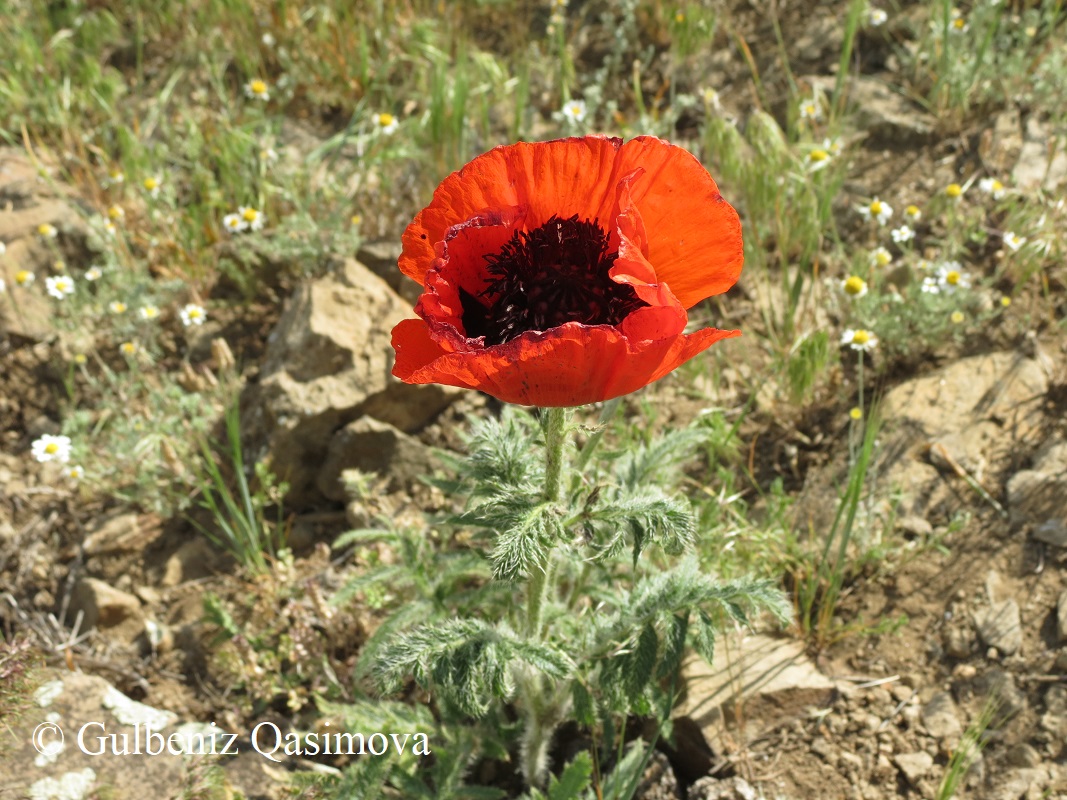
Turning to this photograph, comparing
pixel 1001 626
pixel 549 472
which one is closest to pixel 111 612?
pixel 549 472

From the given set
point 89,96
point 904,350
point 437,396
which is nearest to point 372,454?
point 437,396

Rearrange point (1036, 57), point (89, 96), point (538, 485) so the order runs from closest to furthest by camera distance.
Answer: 1. point (538, 485)
2. point (1036, 57)
3. point (89, 96)

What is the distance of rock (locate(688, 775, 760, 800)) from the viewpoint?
254 cm

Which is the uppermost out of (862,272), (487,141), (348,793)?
(487,141)

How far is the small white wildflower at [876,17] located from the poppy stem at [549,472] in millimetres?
3145

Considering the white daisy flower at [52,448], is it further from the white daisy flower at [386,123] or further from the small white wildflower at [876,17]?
the small white wildflower at [876,17]

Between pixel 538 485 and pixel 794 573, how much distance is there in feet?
3.56

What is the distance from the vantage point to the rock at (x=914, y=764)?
99.7 inches

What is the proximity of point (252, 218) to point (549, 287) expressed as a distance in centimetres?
255

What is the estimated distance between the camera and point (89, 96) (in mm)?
4715

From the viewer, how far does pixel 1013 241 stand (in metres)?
3.43

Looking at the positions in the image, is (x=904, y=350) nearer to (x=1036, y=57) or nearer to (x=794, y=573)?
(x=794, y=573)

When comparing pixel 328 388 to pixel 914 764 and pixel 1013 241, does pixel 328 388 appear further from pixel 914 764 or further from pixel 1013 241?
pixel 1013 241

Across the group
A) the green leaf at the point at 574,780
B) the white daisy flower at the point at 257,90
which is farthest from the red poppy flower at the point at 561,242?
the white daisy flower at the point at 257,90
